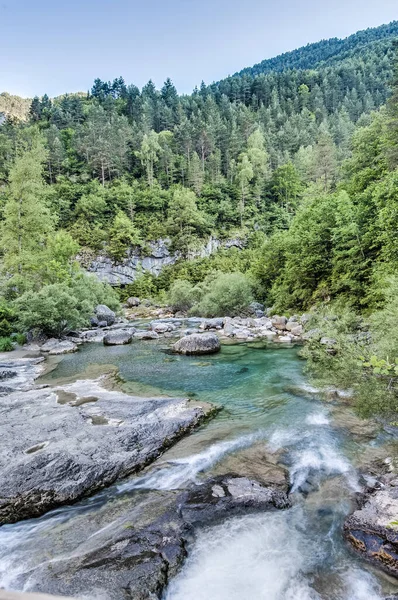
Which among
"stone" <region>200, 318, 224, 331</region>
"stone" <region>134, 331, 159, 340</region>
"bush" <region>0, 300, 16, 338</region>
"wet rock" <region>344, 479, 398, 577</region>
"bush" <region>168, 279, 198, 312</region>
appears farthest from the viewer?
"bush" <region>168, 279, 198, 312</region>

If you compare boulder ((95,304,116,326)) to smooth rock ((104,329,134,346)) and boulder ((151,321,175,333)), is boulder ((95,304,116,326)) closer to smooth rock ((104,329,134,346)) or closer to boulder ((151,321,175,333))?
boulder ((151,321,175,333))

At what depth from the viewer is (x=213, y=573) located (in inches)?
182

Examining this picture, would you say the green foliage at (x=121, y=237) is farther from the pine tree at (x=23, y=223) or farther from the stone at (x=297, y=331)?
the stone at (x=297, y=331)

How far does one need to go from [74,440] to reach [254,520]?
173 inches

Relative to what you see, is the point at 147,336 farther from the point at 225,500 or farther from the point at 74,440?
the point at 225,500

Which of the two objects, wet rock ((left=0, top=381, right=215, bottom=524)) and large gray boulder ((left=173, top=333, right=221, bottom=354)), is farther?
large gray boulder ((left=173, top=333, right=221, bottom=354))

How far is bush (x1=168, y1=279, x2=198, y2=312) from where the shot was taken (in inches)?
1364

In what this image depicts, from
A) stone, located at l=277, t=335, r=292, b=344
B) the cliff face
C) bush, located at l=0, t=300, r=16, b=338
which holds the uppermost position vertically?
the cliff face

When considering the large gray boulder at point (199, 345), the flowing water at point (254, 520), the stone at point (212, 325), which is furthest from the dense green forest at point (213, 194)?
the large gray boulder at point (199, 345)

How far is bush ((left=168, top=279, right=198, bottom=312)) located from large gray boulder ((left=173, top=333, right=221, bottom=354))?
16.1 m

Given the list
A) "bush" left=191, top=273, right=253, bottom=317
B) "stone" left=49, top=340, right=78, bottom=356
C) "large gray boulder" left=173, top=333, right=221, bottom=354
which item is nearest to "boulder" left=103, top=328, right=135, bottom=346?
"stone" left=49, top=340, right=78, bottom=356

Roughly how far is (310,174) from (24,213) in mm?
44879

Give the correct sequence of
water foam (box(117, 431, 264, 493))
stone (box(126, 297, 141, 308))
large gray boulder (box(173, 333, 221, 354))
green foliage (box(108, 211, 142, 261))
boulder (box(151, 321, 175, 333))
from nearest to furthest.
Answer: water foam (box(117, 431, 264, 493)), large gray boulder (box(173, 333, 221, 354)), boulder (box(151, 321, 175, 333)), stone (box(126, 297, 141, 308)), green foliage (box(108, 211, 142, 261))

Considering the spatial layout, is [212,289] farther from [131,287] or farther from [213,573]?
[213,573]
